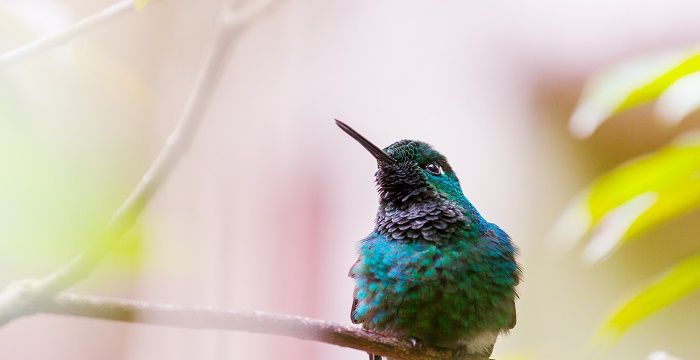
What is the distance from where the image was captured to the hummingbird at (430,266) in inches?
35.5

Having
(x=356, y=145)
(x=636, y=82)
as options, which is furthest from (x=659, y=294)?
(x=356, y=145)

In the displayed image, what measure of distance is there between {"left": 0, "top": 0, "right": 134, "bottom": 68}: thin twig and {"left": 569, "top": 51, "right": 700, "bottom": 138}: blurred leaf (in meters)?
0.45

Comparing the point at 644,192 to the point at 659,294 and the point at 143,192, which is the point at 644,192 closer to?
the point at 659,294

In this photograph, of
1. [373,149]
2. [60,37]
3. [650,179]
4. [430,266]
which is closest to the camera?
[60,37]

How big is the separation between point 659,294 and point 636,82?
0.66 feet

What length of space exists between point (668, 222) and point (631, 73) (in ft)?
5.81

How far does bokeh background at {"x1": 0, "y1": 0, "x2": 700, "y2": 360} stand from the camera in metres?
1.39

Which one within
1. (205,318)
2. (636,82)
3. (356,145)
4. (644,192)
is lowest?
(205,318)

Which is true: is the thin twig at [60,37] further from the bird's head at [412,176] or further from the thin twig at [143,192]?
the bird's head at [412,176]

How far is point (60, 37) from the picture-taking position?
0.54 meters

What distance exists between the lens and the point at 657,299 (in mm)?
719

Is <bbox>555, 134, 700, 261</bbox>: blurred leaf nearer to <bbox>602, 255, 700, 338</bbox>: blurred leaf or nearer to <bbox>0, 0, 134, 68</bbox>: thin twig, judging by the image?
<bbox>602, 255, 700, 338</bbox>: blurred leaf

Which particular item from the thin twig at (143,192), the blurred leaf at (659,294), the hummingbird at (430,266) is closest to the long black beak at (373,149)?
the hummingbird at (430,266)

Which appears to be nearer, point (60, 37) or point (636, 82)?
point (60, 37)
